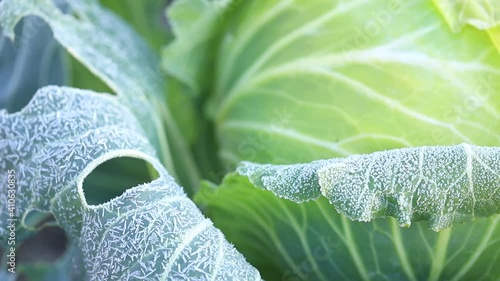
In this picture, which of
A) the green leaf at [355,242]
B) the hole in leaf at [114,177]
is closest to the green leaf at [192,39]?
the hole in leaf at [114,177]

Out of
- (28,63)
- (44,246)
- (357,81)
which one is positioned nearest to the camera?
(357,81)

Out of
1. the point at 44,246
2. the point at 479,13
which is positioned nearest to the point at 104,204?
the point at 479,13

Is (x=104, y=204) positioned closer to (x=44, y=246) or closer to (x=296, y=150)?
(x=296, y=150)

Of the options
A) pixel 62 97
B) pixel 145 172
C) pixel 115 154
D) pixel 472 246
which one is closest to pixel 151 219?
pixel 115 154

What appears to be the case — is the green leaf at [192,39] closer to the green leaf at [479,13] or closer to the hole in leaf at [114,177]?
the hole in leaf at [114,177]

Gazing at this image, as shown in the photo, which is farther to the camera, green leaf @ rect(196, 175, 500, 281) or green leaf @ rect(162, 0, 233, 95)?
green leaf @ rect(162, 0, 233, 95)

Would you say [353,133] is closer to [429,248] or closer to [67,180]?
[429,248]

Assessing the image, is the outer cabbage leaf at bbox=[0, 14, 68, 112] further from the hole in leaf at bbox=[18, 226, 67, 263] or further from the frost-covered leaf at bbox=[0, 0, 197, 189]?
the hole in leaf at bbox=[18, 226, 67, 263]

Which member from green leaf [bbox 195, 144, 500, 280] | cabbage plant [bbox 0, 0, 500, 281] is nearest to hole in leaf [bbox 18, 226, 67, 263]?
cabbage plant [bbox 0, 0, 500, 281]

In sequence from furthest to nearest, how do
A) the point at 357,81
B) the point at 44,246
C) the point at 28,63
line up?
the point at 44,246 < the point at 28,63 < the point at 357,81
